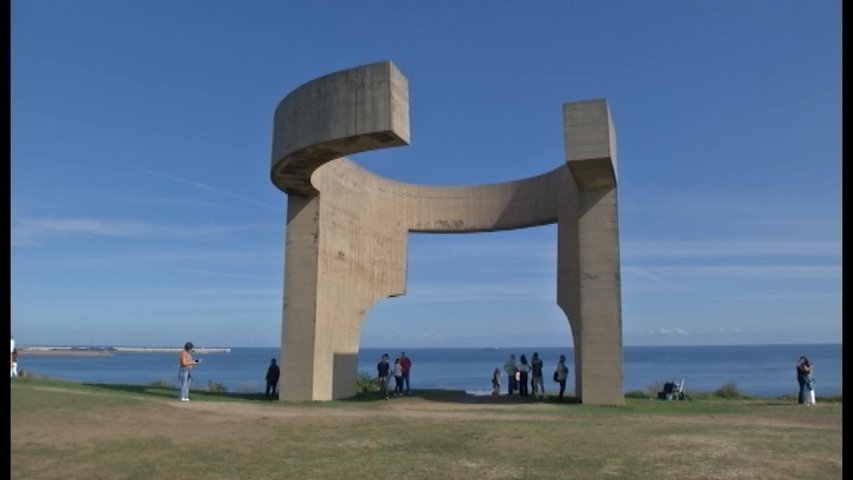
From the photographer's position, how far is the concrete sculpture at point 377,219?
1346 centimetres

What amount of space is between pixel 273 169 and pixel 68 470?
8.89m

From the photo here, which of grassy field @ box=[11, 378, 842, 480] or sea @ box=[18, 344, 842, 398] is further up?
grassy field @ box=[11, 378, 842, 480]

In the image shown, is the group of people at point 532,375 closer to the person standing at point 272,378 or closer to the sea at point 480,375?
the sea at point 480,375

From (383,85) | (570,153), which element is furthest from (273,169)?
(570,153)

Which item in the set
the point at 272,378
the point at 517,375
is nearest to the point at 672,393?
the point at 517,375

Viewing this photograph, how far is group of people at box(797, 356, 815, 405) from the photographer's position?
16.2m

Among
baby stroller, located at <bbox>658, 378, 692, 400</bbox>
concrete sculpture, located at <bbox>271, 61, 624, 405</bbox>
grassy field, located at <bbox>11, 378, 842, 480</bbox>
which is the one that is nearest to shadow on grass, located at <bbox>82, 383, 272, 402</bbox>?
concrete sculpture, located at <bbox>271, 61, 624, 405</bbox>

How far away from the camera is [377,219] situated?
19.7 m

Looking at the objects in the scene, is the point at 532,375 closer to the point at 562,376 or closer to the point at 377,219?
the point at 562,376

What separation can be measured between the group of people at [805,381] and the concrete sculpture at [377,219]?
13.6 feet

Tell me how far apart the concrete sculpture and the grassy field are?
292cm

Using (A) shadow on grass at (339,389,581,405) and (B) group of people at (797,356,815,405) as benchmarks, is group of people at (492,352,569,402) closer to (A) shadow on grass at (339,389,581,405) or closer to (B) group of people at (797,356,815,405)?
(A) shadow on grass at (339,389,581,405)

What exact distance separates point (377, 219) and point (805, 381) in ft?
36.0

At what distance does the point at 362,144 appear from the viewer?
1351 centimetres
